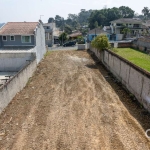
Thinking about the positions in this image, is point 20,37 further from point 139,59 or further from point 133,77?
point 133,77

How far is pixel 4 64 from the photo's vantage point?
2250 centimetres

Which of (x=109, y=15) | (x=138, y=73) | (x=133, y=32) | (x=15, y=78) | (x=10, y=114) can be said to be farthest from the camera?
(x=109, y=15)

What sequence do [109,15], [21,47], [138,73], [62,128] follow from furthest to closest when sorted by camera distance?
[109,15] → [21,47] → [138,73] → [62,128]

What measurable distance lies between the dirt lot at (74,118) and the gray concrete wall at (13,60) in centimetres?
623

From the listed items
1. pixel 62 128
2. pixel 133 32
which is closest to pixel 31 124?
pixel 62 128

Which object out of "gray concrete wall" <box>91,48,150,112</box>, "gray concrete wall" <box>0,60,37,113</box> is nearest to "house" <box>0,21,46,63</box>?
"gray concrete wall" <box>0,60,37,113</box>

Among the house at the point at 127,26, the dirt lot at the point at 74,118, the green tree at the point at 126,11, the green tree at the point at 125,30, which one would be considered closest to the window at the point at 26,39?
the dirt lot at the point at 74,118

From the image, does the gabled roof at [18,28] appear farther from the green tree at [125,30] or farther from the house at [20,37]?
the green tree at [125,30]

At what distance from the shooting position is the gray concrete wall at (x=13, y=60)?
22391mm

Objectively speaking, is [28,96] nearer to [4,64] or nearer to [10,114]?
[10,114]

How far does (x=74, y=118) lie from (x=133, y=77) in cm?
570

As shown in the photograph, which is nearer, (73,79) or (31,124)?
(31,124)

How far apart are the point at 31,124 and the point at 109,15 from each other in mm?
80420

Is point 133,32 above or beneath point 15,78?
above
